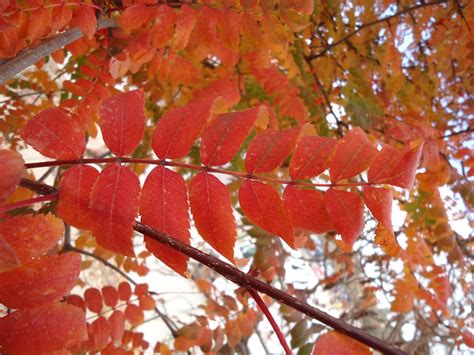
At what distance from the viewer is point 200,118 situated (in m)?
0.58

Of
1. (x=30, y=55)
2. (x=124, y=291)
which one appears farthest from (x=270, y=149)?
(x=124, y=291)

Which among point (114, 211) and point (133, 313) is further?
point (133, 313)

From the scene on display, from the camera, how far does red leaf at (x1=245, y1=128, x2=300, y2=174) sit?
0.61 m

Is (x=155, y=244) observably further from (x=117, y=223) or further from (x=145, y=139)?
(x=145, y=139)

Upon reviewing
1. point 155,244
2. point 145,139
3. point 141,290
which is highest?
point 145,139

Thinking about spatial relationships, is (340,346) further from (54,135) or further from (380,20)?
(380,20)

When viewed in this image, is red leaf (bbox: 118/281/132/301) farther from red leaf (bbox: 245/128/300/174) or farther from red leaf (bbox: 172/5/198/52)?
red leaf (bbox: 245/128/300/174)

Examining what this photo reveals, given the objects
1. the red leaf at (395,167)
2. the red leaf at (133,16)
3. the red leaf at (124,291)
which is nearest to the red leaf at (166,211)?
the red leaf at (395,167)

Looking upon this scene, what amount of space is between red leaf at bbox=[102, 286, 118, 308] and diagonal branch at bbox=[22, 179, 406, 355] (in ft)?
3.02

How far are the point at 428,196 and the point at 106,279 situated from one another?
3.53 meters

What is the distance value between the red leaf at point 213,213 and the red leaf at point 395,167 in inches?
7.9

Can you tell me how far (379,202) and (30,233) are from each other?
0.43 metres

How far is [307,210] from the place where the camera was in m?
0.61

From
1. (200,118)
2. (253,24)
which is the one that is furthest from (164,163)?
(253,24)
